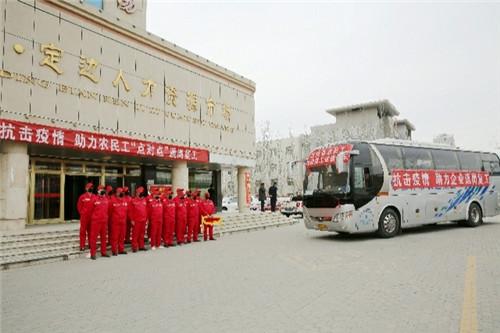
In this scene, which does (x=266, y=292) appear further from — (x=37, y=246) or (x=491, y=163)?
(x=491, y=163)

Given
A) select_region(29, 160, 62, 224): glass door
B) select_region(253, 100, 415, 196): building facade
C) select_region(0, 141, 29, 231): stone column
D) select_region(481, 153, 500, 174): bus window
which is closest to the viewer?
select_region(0, 141, 29, 231): stone column

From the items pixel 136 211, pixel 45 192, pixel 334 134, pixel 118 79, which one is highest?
pixel 334 134

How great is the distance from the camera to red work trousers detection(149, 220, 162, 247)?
1159 cm

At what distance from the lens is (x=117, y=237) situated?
10.6 m

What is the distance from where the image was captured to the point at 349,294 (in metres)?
5.77

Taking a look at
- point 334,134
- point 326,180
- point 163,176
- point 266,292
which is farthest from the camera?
point 334,134

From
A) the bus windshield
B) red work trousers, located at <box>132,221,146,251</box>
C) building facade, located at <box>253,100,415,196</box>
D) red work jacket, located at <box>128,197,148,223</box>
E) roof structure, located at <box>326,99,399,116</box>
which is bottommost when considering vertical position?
red work trousers, located at <box>132,221,146,251</box>

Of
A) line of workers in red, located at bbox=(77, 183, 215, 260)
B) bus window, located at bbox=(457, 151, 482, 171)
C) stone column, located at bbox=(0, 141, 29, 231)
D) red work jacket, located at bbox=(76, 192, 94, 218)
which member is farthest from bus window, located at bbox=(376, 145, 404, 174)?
stone column, located at bbox=(0, 141, 29, 231)

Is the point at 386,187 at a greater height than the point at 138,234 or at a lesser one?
greater

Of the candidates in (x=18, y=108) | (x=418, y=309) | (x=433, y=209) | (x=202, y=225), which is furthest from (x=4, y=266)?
(x=433, y=209)

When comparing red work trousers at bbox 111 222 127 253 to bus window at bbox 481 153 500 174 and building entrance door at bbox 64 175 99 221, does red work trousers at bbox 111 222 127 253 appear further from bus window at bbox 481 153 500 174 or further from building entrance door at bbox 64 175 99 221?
bus window at bbox 481 153 500 174

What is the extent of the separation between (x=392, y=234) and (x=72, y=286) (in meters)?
9.90

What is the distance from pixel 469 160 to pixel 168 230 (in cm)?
1252

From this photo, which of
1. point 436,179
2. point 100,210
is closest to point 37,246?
point 100,210
